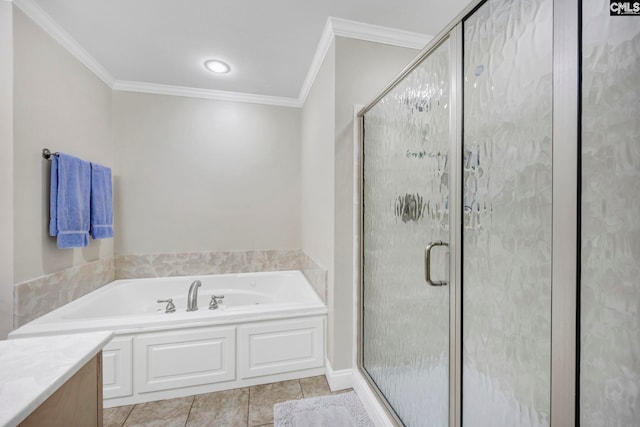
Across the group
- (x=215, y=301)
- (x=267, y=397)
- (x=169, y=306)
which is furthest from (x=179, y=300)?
(x=267, y=397)

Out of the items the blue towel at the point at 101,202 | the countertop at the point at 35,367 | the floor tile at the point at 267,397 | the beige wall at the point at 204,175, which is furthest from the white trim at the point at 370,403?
the blue towel at the point at 101,202

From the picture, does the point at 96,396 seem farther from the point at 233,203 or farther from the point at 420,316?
the point at 233,203

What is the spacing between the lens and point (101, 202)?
2389 millimetres

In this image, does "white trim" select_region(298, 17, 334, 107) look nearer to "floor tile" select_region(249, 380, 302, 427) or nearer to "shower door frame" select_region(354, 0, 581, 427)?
"shower door frame" select_region(354, 0, 581, 427)

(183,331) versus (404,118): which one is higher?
(404,118)

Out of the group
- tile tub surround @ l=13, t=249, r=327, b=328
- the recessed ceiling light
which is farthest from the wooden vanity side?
Result: the recessed ceiling light

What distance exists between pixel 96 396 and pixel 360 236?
1.53 metres

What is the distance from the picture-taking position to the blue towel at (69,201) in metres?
1.94

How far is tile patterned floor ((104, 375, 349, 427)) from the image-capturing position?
1658 millimetres

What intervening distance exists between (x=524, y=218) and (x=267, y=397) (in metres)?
1.93

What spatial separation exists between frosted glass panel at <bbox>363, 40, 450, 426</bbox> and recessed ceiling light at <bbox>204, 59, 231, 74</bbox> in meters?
1.46

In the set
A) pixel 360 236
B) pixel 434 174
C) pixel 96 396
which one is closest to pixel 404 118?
pixel 434 174

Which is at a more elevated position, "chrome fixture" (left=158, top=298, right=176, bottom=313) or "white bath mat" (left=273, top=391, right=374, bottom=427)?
"chrome fixture" (left=158, top=298, right=176, bottom=313)

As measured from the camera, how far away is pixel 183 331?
189 centimetres
